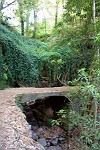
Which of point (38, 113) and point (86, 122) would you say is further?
point (38, 113)

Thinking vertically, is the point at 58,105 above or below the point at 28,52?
below

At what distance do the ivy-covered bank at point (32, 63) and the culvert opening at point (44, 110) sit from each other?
6.96 feet

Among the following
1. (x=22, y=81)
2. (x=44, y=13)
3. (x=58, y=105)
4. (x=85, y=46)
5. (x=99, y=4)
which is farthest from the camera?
(x=44, y=13)

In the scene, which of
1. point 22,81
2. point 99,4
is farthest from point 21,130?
point 22,81

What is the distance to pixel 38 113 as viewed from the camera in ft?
32.3

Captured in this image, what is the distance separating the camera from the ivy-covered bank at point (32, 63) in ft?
37.9

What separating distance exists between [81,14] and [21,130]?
5433mm

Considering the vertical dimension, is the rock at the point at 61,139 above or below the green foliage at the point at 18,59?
below

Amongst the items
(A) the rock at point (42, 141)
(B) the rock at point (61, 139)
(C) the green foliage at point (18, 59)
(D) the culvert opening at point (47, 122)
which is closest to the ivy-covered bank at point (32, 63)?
(C) the green foliage at point (18, 59)

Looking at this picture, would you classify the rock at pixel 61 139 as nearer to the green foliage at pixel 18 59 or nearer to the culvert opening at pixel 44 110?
the culvert opening at pixel 44 110

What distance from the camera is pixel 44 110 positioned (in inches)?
388

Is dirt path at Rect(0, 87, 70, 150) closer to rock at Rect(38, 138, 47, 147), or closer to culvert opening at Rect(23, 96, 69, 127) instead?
rock at Rect(38, 138, 47, 147)

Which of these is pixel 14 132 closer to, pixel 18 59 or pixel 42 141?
pixel 42 141

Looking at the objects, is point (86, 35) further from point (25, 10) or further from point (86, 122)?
point (25, 10)
